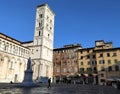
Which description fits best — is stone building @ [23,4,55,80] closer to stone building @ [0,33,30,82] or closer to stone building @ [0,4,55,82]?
stone building @ [0,4,55,82]

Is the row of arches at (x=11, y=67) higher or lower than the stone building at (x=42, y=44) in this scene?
lower

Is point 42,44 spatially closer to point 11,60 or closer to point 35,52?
point 35,52

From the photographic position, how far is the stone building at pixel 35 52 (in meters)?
41.7

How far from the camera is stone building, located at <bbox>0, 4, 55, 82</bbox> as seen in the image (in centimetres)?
4166

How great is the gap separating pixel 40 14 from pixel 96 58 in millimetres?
26655

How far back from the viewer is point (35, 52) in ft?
175

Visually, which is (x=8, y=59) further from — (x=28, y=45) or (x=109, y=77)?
(x=109, y=77)

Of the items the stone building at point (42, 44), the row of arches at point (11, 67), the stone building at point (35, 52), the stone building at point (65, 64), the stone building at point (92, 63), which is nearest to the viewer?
the row of arches at point (11, 67)

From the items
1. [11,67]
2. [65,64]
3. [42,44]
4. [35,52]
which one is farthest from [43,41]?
[11,67]

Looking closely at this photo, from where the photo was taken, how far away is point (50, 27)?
60781mm

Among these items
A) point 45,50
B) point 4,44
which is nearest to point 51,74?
point 45,50

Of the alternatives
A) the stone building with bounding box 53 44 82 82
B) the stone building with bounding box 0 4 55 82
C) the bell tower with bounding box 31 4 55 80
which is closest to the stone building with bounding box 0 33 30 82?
the stone building with bounding box 0 4 55 82

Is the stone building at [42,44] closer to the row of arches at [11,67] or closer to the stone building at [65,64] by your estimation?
the stone building at [65,64]

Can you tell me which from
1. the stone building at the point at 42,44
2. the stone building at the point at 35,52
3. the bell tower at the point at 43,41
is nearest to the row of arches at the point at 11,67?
the stone building at the point at 35,52
